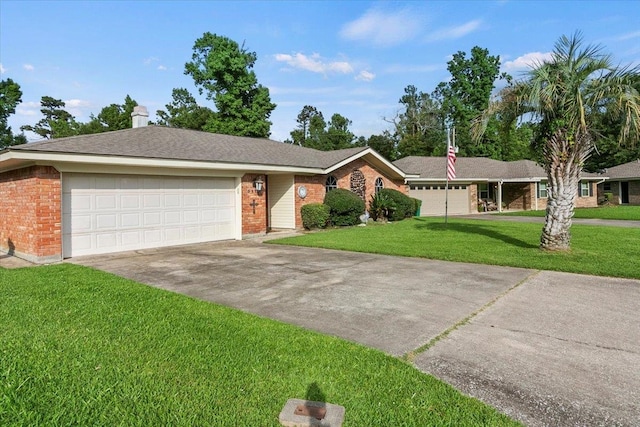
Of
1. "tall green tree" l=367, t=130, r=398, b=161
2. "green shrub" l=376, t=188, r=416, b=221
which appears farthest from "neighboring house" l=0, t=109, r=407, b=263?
"tall green tree" l=367, t=130, r=398, b=161

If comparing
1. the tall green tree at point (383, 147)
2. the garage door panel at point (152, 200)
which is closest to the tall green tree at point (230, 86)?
the tall green tree at point (383, 147)

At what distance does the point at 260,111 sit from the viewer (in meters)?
34.1

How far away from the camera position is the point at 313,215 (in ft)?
52.1

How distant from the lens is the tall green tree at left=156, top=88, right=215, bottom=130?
41562 millimetres

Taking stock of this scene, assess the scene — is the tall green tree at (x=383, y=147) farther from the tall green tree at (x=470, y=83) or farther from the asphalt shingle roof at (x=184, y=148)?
the asphalt shingle roof at (x=184, y=148)

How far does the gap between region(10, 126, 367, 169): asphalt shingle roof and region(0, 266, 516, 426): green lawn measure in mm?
6277

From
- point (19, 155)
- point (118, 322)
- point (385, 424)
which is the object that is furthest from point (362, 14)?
point (385, 424)

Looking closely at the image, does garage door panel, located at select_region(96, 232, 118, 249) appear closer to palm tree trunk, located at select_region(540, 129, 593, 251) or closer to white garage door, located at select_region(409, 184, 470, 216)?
palm tree trunk, located at select_region(540, 129, 593, 251)

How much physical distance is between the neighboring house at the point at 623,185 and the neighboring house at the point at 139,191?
97.0 feet

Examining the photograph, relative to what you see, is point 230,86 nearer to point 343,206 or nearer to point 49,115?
point 343,206

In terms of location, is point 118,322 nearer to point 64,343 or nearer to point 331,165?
point 64,343

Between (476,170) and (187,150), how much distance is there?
73.6 ft

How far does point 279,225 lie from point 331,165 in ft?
11.7

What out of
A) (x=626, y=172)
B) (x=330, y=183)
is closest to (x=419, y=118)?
(x=626, y=172)
